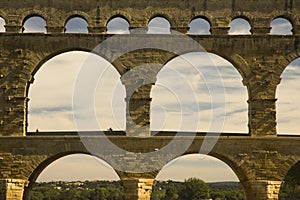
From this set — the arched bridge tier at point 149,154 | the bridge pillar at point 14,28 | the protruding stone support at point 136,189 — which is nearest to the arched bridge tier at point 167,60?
the bridge pillar at point 14,28

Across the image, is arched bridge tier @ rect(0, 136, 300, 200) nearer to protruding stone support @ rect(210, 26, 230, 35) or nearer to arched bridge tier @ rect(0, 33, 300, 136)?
arched bridge tier @ rect(0, 33, 300, 136)

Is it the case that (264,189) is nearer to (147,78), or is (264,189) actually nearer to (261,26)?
(147,78)

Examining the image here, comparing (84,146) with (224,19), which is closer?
(84,146)

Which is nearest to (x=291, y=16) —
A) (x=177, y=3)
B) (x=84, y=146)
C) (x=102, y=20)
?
(x=177, y=3)

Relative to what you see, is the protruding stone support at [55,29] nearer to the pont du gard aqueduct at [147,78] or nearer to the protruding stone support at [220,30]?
the pont du gard aqueduct at [147,78]

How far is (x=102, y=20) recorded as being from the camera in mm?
23969

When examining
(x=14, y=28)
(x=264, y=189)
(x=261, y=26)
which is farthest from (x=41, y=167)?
(x=261, y=26)

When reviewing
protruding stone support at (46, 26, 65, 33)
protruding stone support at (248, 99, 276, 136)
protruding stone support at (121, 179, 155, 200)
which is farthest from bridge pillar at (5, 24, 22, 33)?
protruding stone support at (248, 99, 276, 136)

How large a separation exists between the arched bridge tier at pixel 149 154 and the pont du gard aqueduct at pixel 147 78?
0.04m

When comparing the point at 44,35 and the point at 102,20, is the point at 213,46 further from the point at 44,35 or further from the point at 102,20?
the point at 44,35

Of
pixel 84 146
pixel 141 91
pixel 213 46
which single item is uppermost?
pixel 213 46

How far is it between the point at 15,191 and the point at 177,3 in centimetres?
1032

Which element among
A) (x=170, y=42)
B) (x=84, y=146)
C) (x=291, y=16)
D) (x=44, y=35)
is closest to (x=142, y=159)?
→ (x=84, y=146)

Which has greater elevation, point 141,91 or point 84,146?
point 141,91
